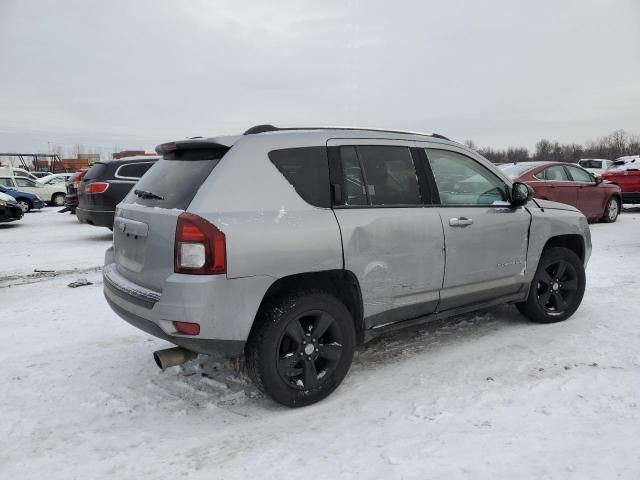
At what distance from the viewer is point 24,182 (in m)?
20.2

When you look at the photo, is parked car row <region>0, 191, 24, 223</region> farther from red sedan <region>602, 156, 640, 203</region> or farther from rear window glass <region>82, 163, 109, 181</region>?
red sedan <region>602, 156, 640, 203</region>

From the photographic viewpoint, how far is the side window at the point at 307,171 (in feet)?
10.6

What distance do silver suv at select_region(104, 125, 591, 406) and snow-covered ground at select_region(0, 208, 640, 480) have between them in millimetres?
372

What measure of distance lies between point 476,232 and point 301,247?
1702mm

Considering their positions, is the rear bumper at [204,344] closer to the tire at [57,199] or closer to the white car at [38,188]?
the white car at [38,188]

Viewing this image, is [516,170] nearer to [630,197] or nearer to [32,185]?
[630,197]

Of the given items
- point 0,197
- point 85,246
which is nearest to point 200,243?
point 85,246

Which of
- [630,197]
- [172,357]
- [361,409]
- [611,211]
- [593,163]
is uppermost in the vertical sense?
[593,163]

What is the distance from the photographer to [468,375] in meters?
3.63

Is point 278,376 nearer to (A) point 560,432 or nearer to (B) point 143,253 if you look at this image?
(B) point 143,253

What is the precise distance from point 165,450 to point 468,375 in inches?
85.8

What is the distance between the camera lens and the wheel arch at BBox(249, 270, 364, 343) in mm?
3115

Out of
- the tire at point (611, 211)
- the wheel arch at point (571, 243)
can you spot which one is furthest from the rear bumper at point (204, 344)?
the tire at point (611, 211)

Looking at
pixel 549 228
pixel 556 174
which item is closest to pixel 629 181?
pixel 556 174
